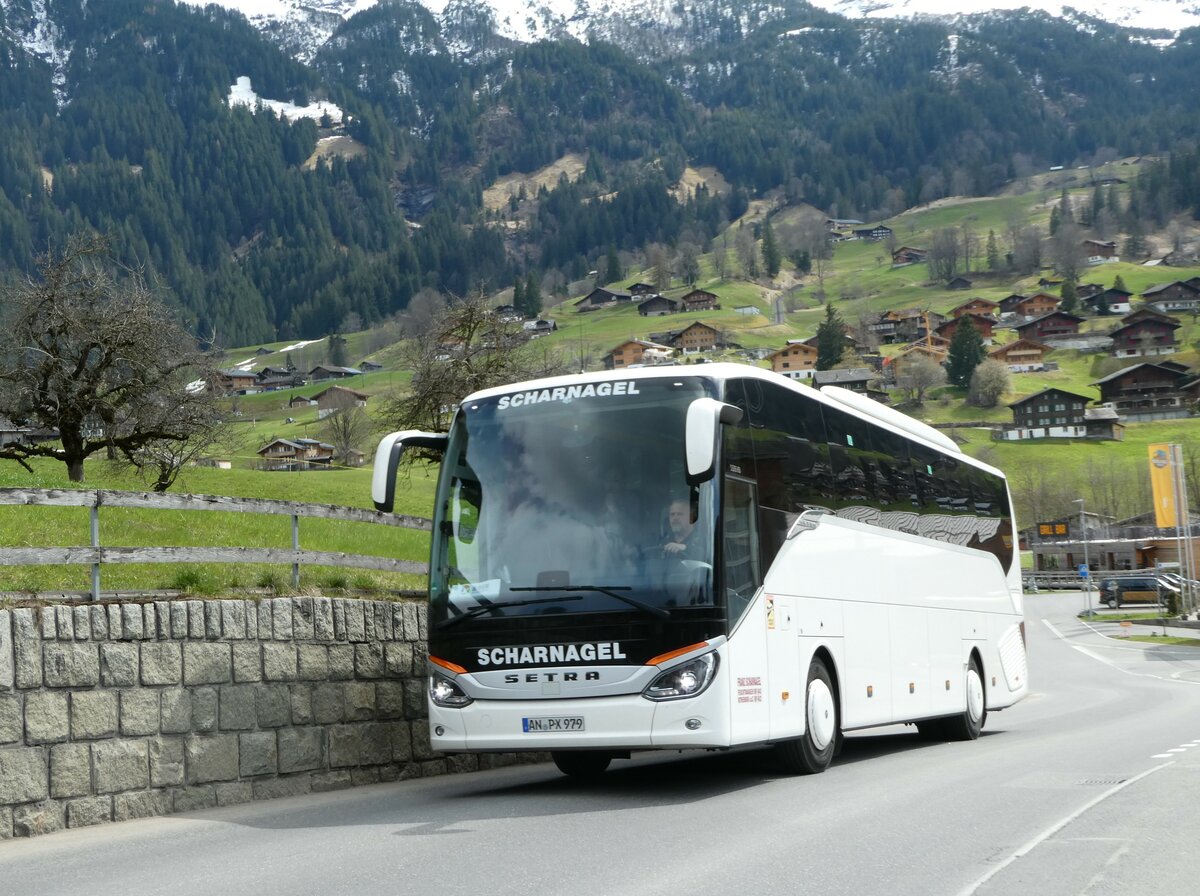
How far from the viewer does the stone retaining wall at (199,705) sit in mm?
9523

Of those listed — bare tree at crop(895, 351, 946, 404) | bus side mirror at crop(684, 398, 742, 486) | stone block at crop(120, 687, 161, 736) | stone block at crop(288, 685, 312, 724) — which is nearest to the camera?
bus side mirror at crop(684, 398, 742, 486)

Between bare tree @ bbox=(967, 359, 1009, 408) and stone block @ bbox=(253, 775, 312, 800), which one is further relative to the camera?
bare tree @ bbox=(967, 359, 1009, 408)

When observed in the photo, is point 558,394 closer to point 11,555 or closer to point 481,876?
point 11,555

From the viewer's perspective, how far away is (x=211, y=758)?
35.9 feet

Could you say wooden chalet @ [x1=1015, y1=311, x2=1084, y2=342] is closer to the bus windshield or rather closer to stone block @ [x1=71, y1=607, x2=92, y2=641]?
the bus windshield

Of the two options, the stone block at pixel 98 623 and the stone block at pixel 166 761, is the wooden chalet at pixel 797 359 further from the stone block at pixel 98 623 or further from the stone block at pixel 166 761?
the stone block at pixel 98 623

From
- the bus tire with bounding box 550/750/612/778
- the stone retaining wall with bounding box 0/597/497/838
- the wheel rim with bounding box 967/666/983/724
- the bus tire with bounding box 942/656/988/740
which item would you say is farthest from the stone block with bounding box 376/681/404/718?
the wheel rim with bounding box 967/666/983/724

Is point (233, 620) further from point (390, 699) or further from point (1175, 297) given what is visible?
point (1175, 297)

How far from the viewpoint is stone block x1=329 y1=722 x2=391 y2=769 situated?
39.9ft

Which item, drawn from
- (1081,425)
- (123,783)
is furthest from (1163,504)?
(1081,425)

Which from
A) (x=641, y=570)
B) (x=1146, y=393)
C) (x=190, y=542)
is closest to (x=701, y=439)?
(x=641, y=570)

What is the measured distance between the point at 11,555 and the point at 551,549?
383 centimetres

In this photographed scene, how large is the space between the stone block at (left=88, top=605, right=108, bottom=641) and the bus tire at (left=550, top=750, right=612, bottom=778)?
417 centimetres

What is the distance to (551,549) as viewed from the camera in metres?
10.8
